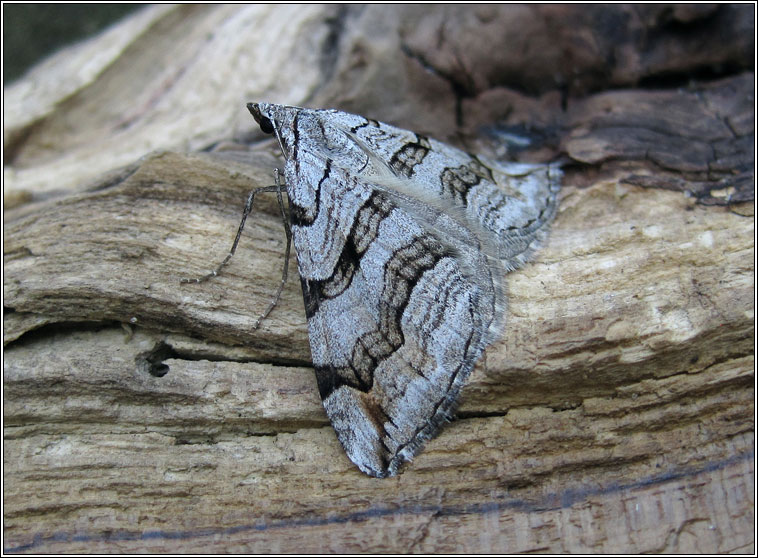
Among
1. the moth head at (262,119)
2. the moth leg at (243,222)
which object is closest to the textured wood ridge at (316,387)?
the moth leg at (243,222)

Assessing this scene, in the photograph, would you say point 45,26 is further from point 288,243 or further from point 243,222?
point 288,243

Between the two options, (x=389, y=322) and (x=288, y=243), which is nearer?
(x=389, y=322)

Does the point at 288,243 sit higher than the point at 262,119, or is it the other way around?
the point at 262,119

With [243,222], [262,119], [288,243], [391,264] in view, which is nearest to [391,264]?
[391,264]

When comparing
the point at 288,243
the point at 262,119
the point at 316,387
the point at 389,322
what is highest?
the point at 262,119

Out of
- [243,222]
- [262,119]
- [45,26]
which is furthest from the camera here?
[45,26]

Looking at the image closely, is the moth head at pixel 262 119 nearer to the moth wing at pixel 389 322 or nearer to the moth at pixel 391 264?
the moth at pixel 391 264
